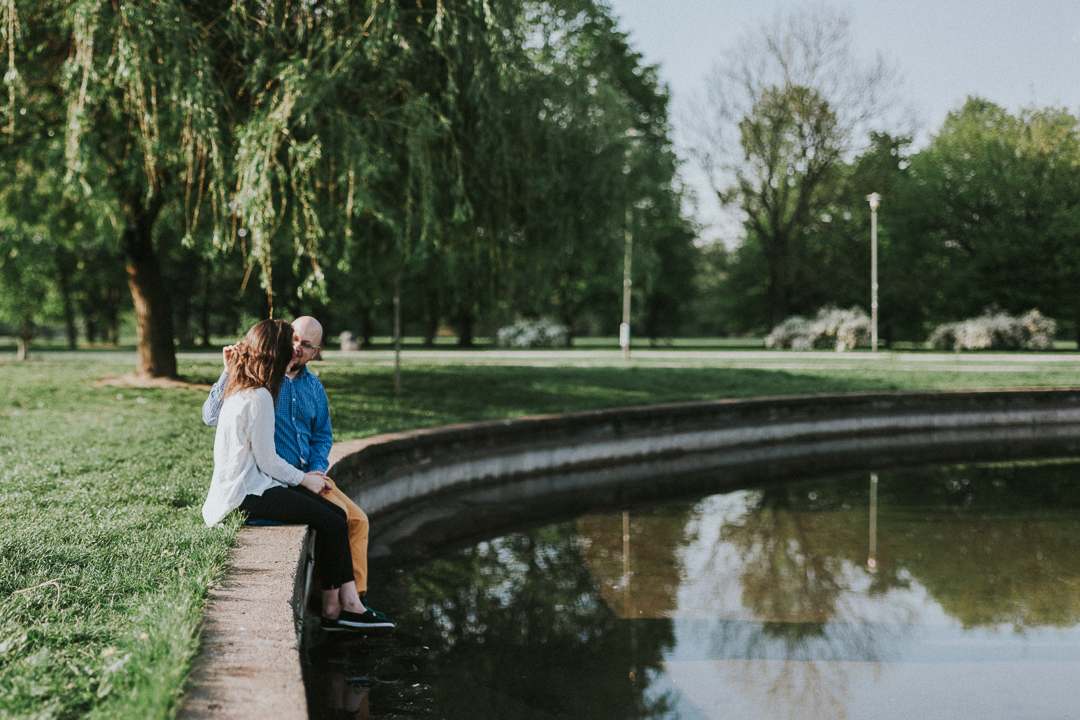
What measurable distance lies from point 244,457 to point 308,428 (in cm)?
63

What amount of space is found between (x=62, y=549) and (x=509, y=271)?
826 cm

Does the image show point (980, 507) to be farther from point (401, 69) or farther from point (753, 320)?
point (753, 320)

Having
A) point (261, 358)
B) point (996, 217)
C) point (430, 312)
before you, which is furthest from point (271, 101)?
point (996, 217)

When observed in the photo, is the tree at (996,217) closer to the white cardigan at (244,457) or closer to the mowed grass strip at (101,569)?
the mowed grass strip at (101,569)

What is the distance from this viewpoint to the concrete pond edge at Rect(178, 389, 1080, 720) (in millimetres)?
2760

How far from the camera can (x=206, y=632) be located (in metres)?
3.02

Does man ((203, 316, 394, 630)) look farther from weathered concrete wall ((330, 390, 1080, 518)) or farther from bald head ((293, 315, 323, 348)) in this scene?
weathered concrete wall ((330, 390, 1080, 518))

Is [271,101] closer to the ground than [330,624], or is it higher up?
higher up

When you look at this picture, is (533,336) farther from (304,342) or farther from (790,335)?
(304,342)

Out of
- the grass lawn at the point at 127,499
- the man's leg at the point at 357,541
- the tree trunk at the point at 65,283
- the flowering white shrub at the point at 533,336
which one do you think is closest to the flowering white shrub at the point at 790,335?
the flowering white shrub at the point at 533,336

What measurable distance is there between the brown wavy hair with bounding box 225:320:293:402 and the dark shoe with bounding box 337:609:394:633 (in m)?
1.44

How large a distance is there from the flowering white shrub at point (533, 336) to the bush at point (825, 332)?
9.67 meters

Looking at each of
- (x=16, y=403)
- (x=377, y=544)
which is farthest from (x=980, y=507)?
(x=16, y=403)

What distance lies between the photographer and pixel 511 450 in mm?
10086
